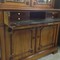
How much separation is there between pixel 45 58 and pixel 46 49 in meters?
0.20

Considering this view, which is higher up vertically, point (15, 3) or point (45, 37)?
point (15, 3)

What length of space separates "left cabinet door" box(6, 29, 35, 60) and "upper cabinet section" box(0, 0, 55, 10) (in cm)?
46

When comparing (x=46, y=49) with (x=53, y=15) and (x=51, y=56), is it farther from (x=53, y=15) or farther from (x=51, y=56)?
(x=53, y=15)

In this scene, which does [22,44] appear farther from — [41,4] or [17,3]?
[41,4]

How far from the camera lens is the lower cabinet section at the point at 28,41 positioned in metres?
1.70

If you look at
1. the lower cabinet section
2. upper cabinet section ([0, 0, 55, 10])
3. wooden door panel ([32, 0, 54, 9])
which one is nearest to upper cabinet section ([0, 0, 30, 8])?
upper cabinet section ([0, 0, 55, 10])

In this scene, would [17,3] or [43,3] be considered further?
[43,3]

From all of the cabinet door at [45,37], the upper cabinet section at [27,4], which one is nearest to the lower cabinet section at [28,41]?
the cabinet door at [45,37]

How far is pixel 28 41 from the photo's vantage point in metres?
1.92

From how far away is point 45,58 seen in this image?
88.8 inches

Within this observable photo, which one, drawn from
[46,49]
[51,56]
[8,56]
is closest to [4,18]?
[8,56]

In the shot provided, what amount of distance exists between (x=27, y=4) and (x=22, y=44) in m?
0.78

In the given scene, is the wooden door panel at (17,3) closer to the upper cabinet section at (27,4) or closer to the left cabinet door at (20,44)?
the upper cabinet section at (27,4)

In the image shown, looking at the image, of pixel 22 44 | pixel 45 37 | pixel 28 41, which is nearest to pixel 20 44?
pixel 22 44
